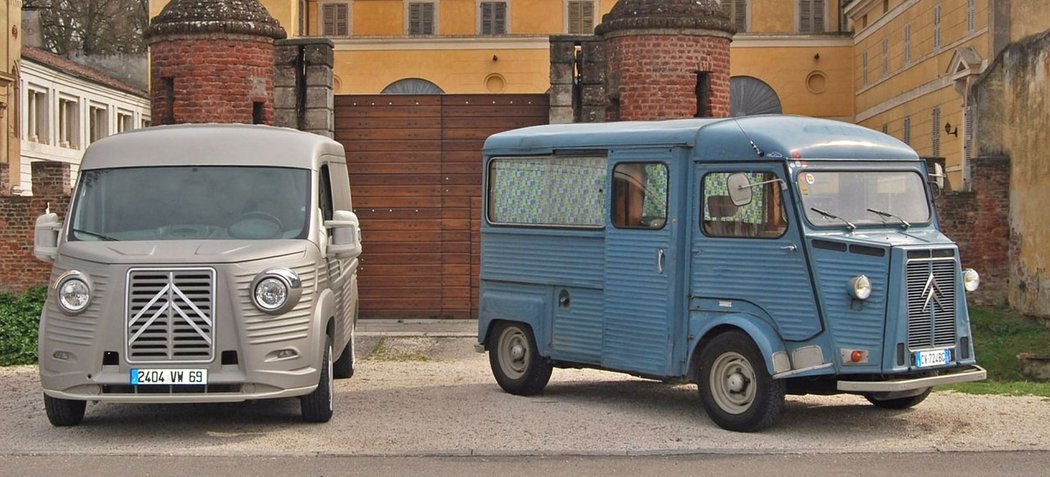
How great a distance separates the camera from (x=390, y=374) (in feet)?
50.4

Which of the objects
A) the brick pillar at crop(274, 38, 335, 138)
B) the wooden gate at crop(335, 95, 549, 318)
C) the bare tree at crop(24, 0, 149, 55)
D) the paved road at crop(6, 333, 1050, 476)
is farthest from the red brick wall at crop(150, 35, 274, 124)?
the bare tree at crop(24, 0, 149, 55)

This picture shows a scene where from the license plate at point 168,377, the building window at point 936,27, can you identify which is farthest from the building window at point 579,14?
the license plate at point 168,377

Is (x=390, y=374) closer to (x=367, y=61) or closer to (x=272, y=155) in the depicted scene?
(x=272, y=155)

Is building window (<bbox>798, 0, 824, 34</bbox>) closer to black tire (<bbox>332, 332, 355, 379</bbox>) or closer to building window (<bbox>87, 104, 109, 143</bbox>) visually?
building window (<bbox>87, 104, 109, 143</bbox>)

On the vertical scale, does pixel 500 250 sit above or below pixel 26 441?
above

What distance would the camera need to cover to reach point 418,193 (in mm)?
20609

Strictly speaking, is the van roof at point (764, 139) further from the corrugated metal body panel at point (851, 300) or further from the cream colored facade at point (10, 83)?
the cream colored facade at point (10, 83)

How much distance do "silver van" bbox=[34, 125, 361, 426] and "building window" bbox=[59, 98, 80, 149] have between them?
40.9 meters

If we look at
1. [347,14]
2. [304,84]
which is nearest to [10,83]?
[347,14]

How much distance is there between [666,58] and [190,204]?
8.99m

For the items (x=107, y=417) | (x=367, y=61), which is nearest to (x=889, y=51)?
(x=367, y=61)

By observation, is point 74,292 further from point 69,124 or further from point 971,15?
point 69,124

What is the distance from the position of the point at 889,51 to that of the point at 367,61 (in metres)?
18.4

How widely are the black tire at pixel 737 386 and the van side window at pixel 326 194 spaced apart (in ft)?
11.2
